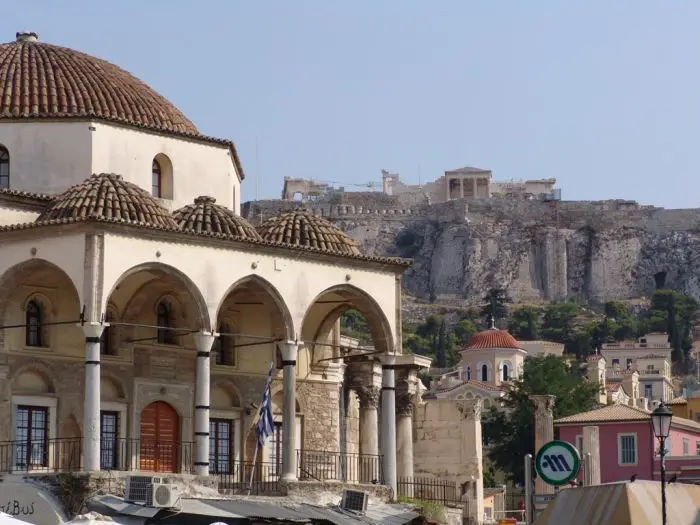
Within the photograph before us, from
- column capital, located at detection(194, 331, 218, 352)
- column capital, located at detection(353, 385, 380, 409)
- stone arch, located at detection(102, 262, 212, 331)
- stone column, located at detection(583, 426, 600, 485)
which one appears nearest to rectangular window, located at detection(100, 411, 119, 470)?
column capital, located at detection(194, 331, 218, 352)

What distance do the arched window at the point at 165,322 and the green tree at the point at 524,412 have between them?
4498 cm

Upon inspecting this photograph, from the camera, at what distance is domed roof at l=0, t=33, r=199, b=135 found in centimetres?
4172

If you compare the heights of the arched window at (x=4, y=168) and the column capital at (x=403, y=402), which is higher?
the arched window at (x=4, y=168)

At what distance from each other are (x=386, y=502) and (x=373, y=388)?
5029 mm

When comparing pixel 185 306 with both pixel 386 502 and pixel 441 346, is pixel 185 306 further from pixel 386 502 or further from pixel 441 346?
pixel 441 346

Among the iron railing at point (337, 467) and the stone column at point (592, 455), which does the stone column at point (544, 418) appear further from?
the iron railing at point (337, 467)

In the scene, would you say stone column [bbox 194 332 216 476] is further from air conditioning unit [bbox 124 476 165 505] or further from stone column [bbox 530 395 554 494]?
stone column [bbox 530 395 554 494]

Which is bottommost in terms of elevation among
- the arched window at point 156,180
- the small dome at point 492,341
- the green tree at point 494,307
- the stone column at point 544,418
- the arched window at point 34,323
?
the stone column at point 544,418

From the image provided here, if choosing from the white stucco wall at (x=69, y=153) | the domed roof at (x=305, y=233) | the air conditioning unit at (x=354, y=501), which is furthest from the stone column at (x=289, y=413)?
the white stucco wall at (x=69, y=153)

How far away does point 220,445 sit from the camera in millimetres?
41906

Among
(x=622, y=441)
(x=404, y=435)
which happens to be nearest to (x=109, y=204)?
(x=404, y=435)

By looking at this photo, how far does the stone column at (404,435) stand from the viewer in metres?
43.2

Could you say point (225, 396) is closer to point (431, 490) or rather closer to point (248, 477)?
point (248, 477)

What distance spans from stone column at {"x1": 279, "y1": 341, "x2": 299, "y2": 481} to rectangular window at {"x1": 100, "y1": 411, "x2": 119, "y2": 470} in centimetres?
333
